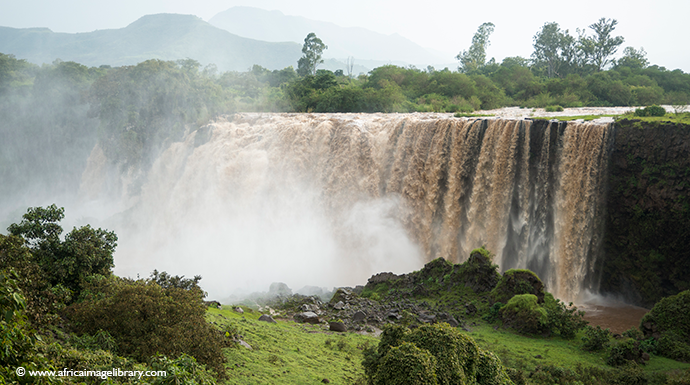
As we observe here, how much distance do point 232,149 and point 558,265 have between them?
64.8 feet

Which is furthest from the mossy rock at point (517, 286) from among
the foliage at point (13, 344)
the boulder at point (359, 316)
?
the foliage at point (13, 344)

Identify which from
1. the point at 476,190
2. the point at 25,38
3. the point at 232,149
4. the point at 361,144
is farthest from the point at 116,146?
the point at 25,38

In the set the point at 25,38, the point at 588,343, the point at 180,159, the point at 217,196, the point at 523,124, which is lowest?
the point at 588,343

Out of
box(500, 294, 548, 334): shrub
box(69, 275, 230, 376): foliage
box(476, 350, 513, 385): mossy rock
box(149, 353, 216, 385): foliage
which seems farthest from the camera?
box(500, 294, 548, 334): shrub

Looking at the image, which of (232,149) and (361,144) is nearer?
(361,144)

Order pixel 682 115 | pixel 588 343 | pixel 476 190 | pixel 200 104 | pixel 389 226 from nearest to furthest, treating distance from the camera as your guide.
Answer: pixel 588 343, pixel 682 115, pixel 476 190, pixel 389 226, pixel 200 104

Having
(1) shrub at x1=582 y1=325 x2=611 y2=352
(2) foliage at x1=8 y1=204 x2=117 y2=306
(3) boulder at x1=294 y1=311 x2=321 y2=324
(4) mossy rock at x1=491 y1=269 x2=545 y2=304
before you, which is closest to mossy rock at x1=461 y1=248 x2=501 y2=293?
(4) mossy rock at x1=491 y1=269 x2=545 y2=304

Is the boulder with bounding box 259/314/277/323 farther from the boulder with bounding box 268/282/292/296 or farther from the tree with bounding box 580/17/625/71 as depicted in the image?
the tree with bounding box 580/17/625/71

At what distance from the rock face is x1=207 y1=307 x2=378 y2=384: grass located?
38.2ft

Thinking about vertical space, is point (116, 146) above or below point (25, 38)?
below

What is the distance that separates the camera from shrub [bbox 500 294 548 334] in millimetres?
13312

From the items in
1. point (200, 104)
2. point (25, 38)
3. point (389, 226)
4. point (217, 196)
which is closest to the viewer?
point (389, 226)

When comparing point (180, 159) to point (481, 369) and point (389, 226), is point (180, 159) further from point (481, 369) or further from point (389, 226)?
point (481, 369)

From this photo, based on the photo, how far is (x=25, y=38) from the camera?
164500 millimetres
